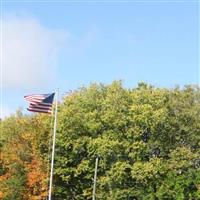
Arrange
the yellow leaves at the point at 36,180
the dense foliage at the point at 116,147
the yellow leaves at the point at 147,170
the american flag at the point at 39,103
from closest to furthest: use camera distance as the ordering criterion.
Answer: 1. the american flag at the point at 39,103
2. the yellow leaves at the point at 147,170
3. the dense foliage at the point at 116,147
4. the yellow leaves at the point at 36,180

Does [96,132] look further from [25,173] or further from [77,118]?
[25,173]

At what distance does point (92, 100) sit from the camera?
177 feet

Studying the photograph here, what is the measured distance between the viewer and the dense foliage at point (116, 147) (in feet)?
164

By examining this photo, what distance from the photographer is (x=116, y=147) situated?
5031 cm

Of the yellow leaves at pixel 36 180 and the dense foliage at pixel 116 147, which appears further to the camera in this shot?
the yellow leaves at pixel 36 180

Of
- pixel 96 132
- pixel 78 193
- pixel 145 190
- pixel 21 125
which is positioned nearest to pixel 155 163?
pixel 145 190

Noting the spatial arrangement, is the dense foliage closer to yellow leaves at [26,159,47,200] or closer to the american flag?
yellow leaves at [26,159,47,200]

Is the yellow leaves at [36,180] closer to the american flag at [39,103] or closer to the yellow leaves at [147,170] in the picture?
the yellow leaves at [147,170]

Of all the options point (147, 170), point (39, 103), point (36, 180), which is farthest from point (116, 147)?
point (39, 103)

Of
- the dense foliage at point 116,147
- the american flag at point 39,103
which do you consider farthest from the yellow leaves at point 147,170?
the american flag at point 39,103

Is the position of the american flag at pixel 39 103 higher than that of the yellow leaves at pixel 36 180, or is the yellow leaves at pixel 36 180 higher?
the american flag at pixel 39 103

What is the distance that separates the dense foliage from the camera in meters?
49.9

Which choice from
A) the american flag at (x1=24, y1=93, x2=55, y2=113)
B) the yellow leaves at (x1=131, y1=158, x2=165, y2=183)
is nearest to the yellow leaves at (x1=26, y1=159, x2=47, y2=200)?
the yellow leaves at (x1=131, y1=158, x2=165, y2=183)

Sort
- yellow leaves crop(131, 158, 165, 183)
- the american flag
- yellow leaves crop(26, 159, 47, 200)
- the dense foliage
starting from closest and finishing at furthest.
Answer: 1. the american flag
2. yellow leaves crop(131, 158, 165, 183)
3. the dense foliage
4. yellow leaves crop(26, 159, 47, 200)
